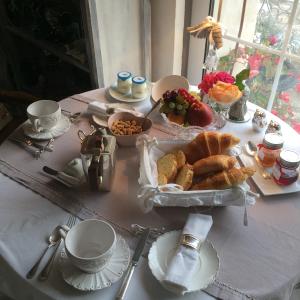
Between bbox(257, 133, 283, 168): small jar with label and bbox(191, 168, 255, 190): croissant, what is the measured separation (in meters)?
0.15

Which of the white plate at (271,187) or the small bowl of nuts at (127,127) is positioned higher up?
the small bowl of nuts at (127,127)

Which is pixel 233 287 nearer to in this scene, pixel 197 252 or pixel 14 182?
pixel 197 252

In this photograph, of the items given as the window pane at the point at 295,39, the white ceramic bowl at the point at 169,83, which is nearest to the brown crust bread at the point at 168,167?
the white ceramic bowl at the point at 169,83

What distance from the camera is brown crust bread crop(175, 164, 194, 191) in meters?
0.85

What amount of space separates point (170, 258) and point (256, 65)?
1.11 meters

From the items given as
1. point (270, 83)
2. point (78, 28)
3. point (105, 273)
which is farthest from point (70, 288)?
point (78, 28)

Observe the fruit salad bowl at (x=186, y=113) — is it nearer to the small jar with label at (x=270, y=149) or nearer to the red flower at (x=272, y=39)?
the small jar with label at (x=270, y=149)

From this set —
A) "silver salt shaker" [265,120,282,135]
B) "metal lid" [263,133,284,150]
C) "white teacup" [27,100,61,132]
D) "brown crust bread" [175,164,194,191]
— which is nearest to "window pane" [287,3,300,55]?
"silver salt shaker" [265,120,282,135]

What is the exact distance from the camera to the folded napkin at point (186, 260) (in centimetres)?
67

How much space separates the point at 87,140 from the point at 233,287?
0.49 meters

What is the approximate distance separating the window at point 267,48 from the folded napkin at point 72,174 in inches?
Answer: 38.7

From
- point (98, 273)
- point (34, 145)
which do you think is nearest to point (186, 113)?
point (34, 145)

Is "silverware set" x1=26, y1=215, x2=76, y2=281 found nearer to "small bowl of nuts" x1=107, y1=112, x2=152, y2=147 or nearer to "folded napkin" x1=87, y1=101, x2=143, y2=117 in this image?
"small bowl of nuts" x1=107, y1=112, x2=152, y2=147

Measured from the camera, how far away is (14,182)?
0.93 m
